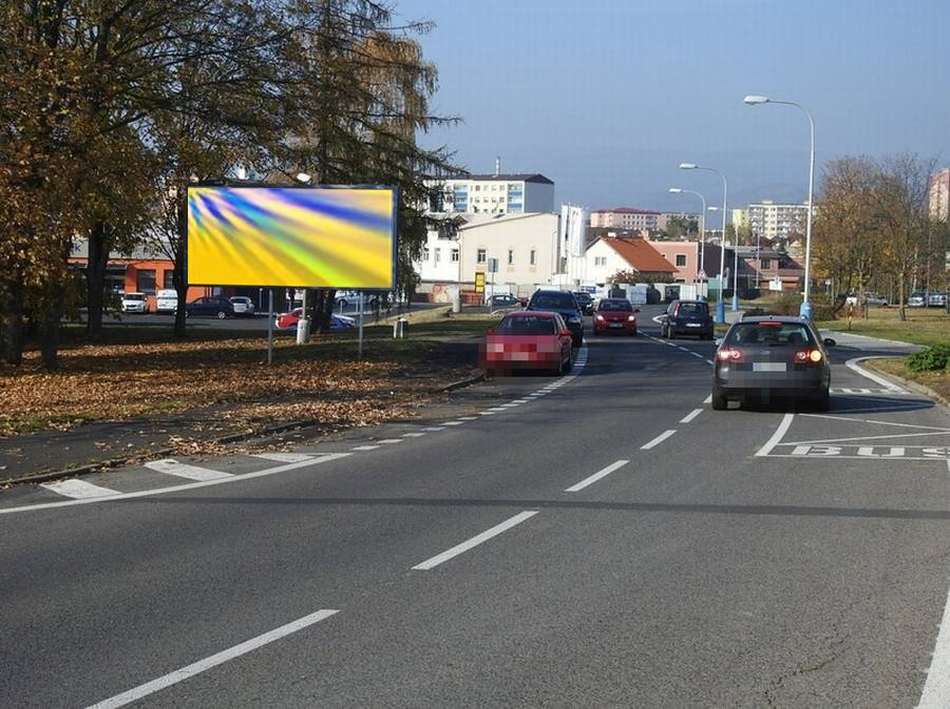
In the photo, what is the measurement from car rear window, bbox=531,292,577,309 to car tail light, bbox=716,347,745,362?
21.4 m

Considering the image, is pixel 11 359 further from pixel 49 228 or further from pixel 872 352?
pixel 872 352

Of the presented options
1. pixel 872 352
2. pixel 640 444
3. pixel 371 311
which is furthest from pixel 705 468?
pixel 371 311

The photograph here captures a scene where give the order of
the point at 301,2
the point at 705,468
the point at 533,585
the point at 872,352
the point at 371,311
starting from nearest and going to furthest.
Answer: the point at 533,585 < the point at 705,468 < the point at 301,2 < the point at 872,352 < the point at 371,311

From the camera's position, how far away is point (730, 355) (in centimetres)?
1920

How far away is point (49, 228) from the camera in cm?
2066

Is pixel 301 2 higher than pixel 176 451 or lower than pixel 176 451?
higher

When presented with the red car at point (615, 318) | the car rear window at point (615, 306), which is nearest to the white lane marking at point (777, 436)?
the red car at point (615, 318)

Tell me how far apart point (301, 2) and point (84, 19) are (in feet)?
14.0

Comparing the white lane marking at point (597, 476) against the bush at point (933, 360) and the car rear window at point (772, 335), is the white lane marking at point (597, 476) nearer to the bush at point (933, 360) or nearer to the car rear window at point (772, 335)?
the car rear window at point (772, 335)

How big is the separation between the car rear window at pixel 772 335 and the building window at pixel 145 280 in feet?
251

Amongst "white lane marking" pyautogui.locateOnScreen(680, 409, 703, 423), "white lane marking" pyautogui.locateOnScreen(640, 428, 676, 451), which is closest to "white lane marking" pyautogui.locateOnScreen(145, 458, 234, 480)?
"white lane marking" pyautogui.locateOnScreen(640, 428, 676, 451)

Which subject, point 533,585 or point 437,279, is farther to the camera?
point 437,279

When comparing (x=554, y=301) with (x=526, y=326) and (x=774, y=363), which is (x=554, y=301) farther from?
(x=774, y=363)

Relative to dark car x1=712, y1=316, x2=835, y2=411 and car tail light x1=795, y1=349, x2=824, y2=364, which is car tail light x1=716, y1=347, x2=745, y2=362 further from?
car tail light x1=795, y1=349, x2=824, y2=364
